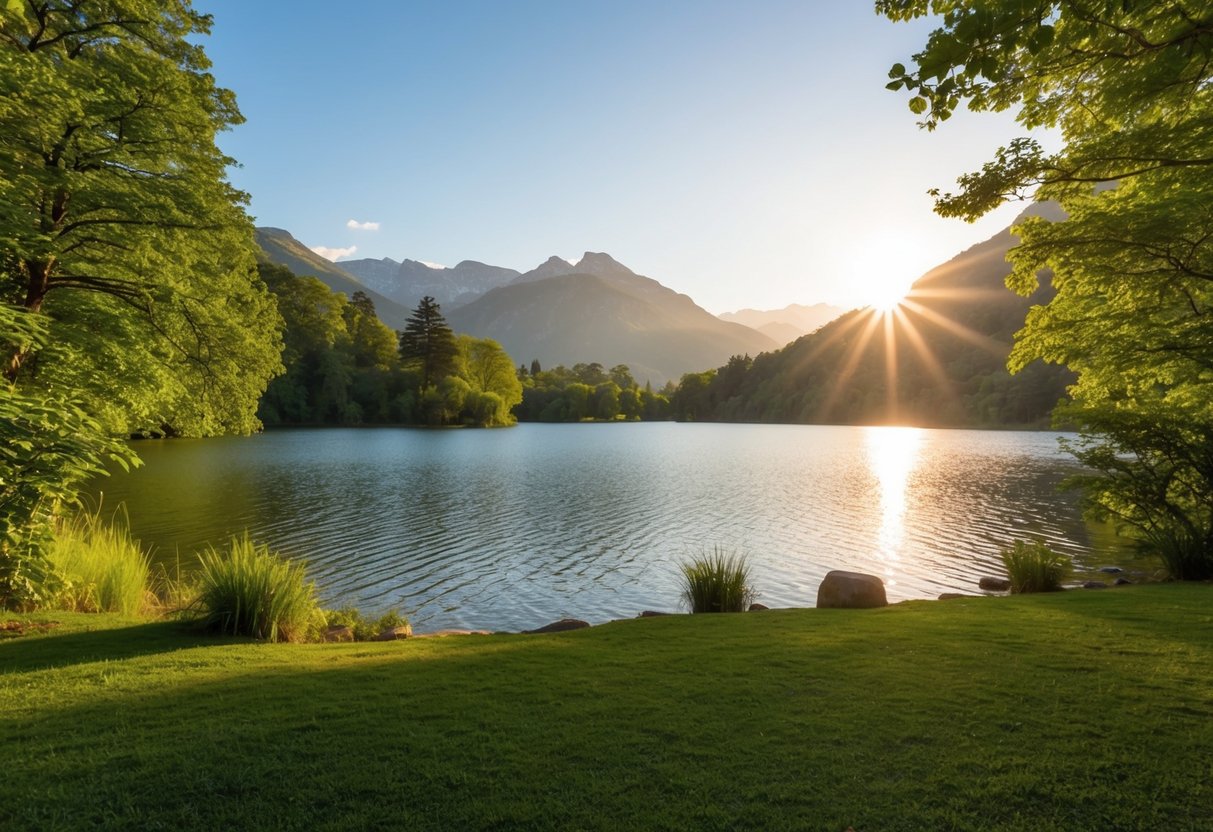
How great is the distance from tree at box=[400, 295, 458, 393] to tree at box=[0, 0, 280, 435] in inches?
3230

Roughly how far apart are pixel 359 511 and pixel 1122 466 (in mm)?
25191

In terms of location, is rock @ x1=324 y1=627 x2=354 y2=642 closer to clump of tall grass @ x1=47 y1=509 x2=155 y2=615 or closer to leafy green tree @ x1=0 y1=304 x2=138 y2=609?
clump of tall grass @ x1=47 y1=509 x2=155 y2=615

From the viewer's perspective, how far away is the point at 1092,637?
688 centimetres

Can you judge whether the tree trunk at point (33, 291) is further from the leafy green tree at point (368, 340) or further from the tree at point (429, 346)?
the leafy green tree at point (368, 340)

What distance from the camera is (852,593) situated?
34.6ft

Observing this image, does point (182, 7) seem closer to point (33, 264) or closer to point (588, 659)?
point (33, 264)

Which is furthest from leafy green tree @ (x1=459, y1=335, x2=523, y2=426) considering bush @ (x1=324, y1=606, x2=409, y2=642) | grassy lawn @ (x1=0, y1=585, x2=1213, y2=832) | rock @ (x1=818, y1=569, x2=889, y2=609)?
grassy lawn @ (x1=0, y1=585, x2=1213, y2=832)

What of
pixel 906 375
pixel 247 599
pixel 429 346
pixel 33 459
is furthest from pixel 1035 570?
pixel 906 375

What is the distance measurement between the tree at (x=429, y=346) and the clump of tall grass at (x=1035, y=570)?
8765 centimetres

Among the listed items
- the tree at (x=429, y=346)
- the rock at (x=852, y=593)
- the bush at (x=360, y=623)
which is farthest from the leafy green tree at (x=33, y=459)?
the tree at (x=429, y=346)

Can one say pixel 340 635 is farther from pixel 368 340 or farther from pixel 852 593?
pixel 368 340

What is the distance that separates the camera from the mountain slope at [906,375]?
113 meters

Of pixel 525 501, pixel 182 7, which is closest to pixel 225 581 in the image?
pixel 182 7

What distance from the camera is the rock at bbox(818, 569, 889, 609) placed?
412 inches
